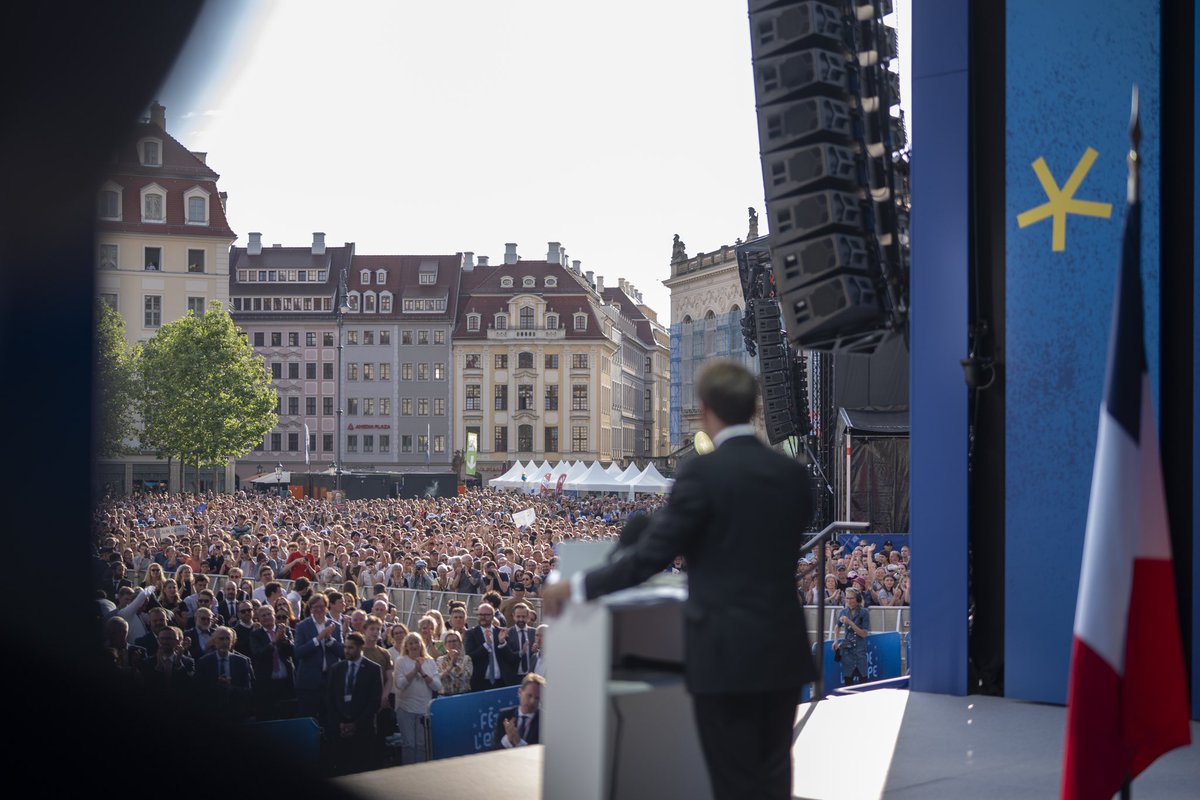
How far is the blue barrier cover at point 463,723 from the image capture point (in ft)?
29.3

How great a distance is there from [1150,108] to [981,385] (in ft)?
5.81

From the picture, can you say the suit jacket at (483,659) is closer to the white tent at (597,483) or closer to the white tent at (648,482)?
the white tent at (648,482)

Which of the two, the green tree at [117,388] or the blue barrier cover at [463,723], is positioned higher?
the green tree at [117,388]

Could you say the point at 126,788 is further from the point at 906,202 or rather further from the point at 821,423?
the point at 821,423

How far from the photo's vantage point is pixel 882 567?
1741 cm

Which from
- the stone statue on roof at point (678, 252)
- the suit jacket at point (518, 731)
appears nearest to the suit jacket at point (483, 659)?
the suit jacket at point (518, 731)

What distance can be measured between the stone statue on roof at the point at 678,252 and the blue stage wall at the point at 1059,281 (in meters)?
84.2

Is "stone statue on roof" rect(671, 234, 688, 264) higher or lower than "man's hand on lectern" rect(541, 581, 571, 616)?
higher

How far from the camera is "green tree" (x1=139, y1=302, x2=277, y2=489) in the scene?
2414 inches

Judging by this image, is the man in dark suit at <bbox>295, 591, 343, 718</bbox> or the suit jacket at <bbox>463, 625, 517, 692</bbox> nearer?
the man in dark suit at <bbox>295, 591, 343, 718</bbox>

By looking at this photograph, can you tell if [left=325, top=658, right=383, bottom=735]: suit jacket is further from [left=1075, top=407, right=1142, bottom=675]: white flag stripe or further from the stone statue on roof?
the stone statue on roof

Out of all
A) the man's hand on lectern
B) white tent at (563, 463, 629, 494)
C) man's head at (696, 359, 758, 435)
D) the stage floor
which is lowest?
the stage floor

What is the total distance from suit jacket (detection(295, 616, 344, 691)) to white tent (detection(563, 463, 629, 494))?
36814mm

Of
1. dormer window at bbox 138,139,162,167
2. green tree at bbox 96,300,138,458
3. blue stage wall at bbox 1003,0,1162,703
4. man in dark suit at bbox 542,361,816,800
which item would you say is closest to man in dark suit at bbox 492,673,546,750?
blue stage wall at bbox 1003,0,1162,703
